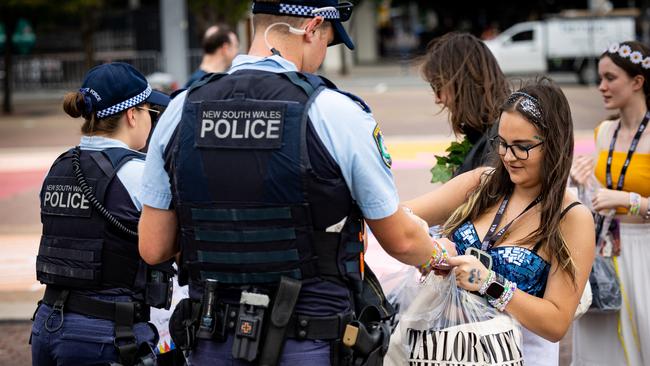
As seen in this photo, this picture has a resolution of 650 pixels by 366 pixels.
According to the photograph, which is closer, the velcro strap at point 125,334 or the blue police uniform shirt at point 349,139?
the blue police uniform shirt at point 349,139

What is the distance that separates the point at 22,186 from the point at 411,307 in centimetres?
1079

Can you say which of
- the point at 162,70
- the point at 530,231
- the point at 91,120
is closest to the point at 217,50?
the point at 91,120

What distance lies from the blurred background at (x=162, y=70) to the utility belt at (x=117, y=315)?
9.94 ft

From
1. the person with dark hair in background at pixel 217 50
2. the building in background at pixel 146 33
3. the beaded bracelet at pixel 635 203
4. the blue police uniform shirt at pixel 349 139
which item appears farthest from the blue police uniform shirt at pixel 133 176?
the building in background at pixel 146 33

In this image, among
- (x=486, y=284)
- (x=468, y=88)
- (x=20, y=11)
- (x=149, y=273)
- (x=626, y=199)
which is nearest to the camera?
(x=486, y=284)

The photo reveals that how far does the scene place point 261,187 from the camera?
2545 mm

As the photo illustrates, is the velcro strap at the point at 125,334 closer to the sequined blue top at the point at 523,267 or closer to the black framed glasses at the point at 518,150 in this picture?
the sequined blue top at the point at 523,267

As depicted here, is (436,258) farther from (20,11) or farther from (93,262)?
(20,11)

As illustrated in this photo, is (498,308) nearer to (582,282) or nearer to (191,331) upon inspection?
(582,282)

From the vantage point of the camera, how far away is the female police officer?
11.0ft

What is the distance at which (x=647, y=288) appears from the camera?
461 centimetres

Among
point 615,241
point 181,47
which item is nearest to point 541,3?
point 181,47

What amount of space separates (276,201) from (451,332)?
800 millimetres

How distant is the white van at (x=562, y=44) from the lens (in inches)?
1070
